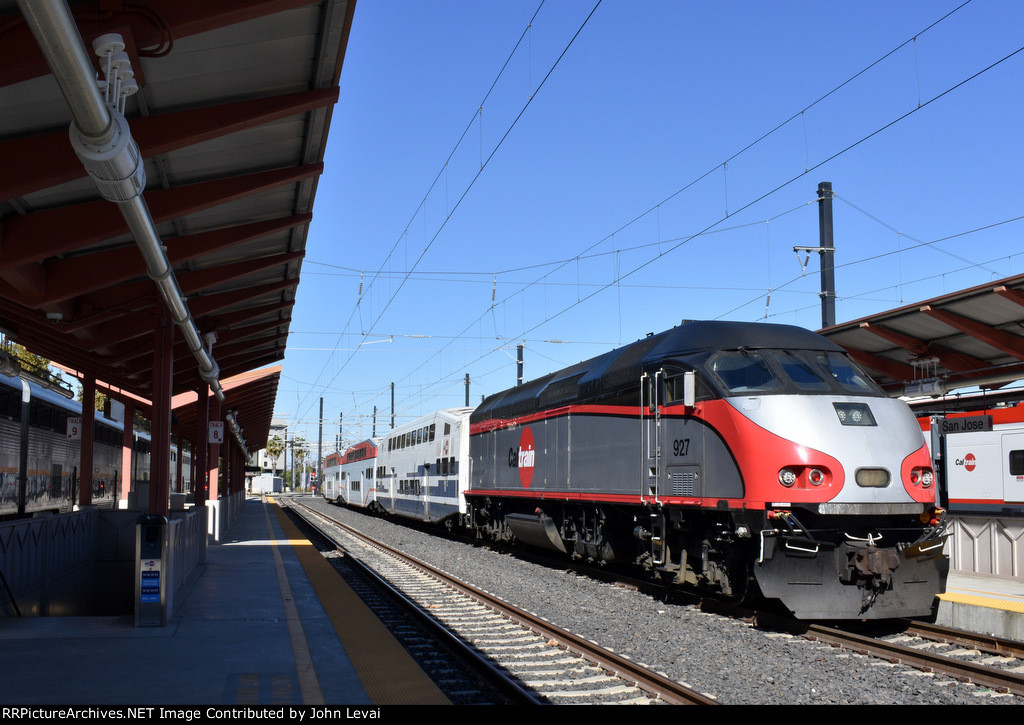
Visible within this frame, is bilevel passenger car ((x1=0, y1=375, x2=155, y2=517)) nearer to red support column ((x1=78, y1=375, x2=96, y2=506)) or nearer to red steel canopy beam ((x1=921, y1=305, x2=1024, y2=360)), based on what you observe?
red support column ((x1=78, y1=375, x2=96, y2=506))

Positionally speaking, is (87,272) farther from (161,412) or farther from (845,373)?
(845,373)

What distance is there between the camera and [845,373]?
10.6 meters

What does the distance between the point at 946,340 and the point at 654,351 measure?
5.16 metres

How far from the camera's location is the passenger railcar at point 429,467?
75.4ft

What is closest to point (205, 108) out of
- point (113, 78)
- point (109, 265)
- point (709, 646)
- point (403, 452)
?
point (113, 78)

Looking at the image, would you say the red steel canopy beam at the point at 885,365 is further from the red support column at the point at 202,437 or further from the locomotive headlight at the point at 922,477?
the red support column at the point at 202,437

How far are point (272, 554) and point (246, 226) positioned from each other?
30.7 ft

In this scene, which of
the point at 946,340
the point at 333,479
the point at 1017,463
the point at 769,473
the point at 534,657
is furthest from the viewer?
the point at 333,479

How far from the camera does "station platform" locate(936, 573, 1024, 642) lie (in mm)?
9094

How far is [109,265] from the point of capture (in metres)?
10.7

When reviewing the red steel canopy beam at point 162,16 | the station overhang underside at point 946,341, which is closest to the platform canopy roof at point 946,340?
the station overhang underside at point 946,341

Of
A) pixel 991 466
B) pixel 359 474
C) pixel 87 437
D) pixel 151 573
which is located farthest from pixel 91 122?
pixel 359 474

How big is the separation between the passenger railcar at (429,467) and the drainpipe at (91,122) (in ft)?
49.8

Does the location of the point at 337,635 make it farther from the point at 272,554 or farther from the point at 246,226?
the point at 272,554
